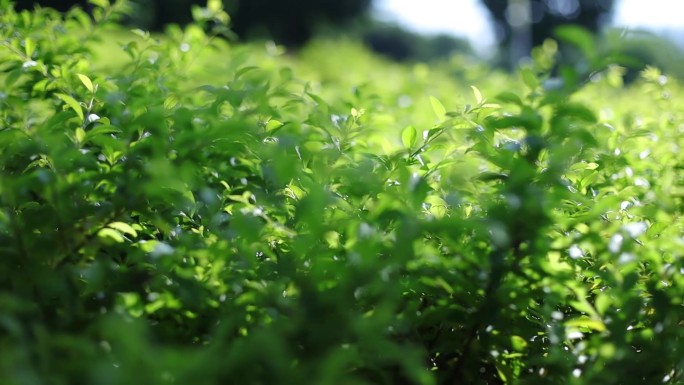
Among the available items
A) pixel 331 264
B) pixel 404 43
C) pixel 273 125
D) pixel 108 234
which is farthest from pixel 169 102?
pixel 404 43

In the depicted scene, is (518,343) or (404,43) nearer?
(518,343)

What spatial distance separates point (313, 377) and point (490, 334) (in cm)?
48

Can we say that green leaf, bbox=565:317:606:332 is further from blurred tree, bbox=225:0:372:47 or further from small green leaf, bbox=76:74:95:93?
blurred tree, bbox=225:0:372:47

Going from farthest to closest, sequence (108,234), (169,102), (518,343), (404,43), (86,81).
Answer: (404,43) → (169,102) → (86,81) → (518,343) → (108,234)

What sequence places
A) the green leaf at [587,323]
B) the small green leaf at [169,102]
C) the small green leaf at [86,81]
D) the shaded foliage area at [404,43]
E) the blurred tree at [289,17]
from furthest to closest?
the shaded foliage area at [404,43], the blurred tree at [289,17], the small green leaf at [169,102], the small green leaf at [86,81], the green leaf at [587,323]

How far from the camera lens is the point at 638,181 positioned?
193 centimetres

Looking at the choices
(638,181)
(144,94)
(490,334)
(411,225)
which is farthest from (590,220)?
(144,94)

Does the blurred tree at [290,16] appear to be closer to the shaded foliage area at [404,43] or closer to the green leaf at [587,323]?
the shaded foliage area at [404,43]

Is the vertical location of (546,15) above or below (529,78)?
below

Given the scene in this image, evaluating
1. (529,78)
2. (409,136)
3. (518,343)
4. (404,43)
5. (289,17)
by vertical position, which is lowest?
(404,43)

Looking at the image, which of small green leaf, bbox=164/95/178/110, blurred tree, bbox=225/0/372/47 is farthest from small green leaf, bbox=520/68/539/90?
blurred tree, bbox=225/0/372/47

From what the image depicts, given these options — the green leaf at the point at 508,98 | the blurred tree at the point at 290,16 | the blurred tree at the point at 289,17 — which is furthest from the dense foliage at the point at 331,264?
the blurred tree at the point at 290,16

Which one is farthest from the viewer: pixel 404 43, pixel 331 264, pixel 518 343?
pixel 404 43

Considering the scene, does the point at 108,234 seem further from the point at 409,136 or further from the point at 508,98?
the point at 508,98
